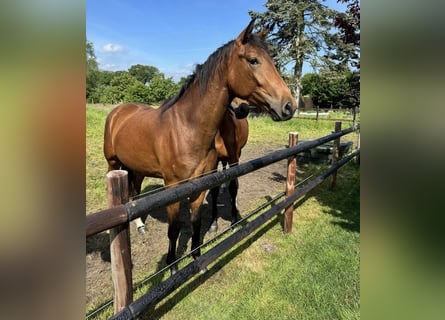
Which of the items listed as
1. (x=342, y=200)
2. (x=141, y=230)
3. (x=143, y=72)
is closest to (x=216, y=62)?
(x=141, y=230)

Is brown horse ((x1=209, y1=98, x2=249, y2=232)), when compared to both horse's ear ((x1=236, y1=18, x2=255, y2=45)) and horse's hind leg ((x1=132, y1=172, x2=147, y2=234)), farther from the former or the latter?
horse's ear ((x1=236, y1=18, x2=255, y2=45))

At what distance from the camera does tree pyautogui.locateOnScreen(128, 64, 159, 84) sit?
73.7m

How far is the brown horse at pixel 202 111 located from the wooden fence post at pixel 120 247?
1213 mm

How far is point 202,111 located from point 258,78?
1.84ft

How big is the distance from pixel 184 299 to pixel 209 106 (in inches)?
63.1

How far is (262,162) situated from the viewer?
279 cm

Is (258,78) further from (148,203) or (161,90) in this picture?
(161,90)
